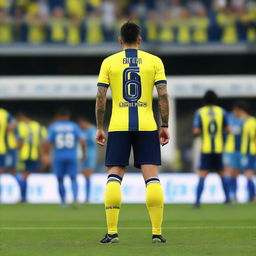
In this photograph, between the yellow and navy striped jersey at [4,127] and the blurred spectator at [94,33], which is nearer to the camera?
the yellow and navy striped jersey at [4,127]

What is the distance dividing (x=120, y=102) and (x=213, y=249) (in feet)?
5.34

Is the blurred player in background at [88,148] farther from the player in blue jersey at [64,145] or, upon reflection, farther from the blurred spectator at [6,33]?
the blurred spectator at [6,33]

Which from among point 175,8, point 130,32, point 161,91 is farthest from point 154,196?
point 175,8

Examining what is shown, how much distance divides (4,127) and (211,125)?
15.2 feet

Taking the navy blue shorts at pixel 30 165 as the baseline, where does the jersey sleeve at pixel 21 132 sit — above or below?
above

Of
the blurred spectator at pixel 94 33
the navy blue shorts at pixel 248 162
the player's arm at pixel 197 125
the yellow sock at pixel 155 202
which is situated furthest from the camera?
the blurred spectator at pixel 94 33

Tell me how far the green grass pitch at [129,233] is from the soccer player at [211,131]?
87 centimetres

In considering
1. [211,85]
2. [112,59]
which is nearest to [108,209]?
[112,59]

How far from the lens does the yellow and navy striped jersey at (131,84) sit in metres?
8.99

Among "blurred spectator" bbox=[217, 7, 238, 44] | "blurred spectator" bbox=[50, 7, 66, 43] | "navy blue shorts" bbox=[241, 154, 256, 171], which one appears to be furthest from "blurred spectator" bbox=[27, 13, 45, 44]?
"navy blue shorts" bbox=[241, 154, 256, 171]

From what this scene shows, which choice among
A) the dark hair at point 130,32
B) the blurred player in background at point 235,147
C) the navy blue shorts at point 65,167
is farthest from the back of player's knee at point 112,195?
the blurred player in background at point 235,147

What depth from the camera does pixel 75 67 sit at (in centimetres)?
3294

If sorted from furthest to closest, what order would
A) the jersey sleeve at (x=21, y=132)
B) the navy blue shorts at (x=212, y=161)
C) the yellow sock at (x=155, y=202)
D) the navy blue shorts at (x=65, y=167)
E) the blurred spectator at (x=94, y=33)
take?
the blurred spectator at (x=94, y=33) → the jersey sleeve at (x=21, y=132) → the navy blue shorts at (x=65, y=167) → the navy blue shorts at (x=212, y=161) → the yellow sock at (x=155, y=202)

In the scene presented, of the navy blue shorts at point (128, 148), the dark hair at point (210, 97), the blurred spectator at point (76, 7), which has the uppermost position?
the blurred spectator at point (76, 7)
